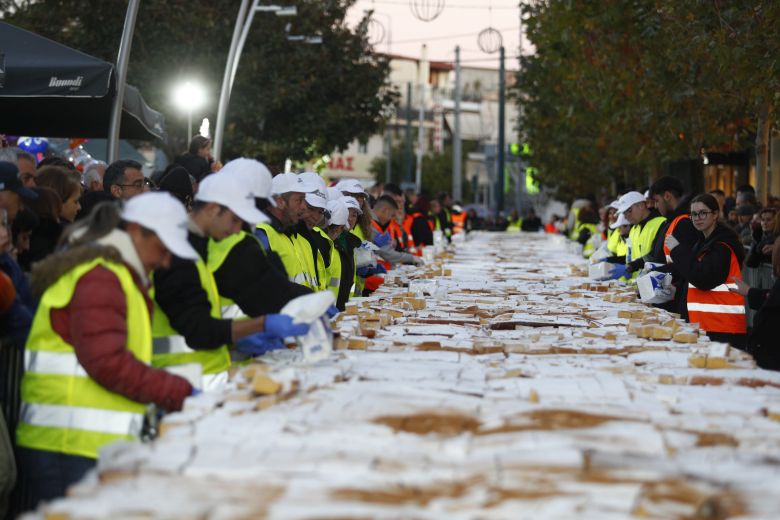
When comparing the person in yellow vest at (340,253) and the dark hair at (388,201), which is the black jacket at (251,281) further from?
the dark hair at (388,201)

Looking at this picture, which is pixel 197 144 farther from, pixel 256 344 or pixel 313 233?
pixel 256 344

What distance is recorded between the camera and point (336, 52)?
41281mm

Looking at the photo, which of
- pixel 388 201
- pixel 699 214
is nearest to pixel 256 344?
pixel 699 214

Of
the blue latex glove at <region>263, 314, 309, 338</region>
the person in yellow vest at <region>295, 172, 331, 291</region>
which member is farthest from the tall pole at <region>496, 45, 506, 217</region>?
the blue latex glove at <region>263, 314, 309, 338</region>

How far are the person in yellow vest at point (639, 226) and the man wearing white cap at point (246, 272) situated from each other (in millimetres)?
7353

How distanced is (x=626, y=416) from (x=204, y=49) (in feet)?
111

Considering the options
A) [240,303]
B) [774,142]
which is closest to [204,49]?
[774,142]

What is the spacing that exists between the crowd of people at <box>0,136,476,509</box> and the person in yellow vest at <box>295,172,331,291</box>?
1219 millimetres

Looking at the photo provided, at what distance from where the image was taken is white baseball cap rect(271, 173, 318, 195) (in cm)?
1028

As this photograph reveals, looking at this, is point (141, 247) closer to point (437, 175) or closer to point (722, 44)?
point (722, 44)

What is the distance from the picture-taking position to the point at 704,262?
11586 mm

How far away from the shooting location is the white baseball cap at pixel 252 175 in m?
7.19

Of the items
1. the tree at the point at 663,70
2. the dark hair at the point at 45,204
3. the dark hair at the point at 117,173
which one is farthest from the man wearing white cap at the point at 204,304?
the tree at the point at 663,70

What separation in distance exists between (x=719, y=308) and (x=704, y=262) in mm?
400
